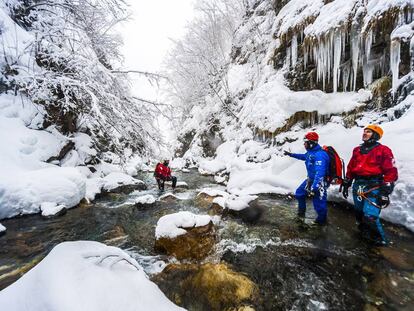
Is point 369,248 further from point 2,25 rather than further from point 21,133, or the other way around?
point 2,25

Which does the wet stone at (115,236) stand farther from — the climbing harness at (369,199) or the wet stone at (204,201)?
the climbing harness at (369,199)

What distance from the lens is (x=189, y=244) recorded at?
3959 millimetres

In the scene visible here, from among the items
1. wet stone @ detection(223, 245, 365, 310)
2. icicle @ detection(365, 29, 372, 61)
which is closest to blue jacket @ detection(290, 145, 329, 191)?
wet stone @ detection(223, 245, 365, 310)

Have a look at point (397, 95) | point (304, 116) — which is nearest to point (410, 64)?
point (397, 95)

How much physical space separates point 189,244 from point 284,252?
1638mm

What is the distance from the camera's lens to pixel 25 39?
7547 mm

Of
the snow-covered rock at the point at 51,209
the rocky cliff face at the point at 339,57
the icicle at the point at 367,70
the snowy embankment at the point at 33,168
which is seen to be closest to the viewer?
the snowy embankment at the point at 33,168

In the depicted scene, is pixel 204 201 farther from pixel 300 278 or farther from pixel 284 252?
pixel 300 278

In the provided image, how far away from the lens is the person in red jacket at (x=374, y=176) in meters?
3.33

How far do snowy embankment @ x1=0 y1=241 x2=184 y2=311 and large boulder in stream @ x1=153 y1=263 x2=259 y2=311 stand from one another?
86 cm

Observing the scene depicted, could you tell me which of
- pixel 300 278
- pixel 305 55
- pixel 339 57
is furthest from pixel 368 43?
pixel 300 278

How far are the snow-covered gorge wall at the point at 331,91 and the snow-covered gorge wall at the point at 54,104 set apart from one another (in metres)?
4.85

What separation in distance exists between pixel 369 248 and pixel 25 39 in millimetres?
10955

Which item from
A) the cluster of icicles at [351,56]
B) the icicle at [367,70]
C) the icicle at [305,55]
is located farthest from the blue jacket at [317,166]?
the icicle at [305,55]
